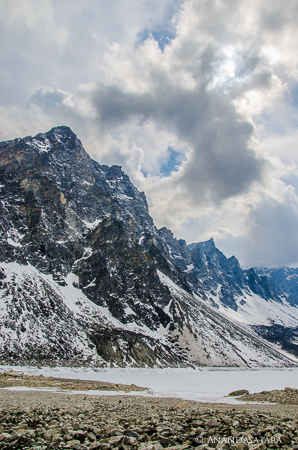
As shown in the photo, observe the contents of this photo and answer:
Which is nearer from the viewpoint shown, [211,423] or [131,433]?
[131,433]

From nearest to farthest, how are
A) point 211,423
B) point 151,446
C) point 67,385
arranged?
1. point 151,446
2. point 211,423
3. point 67,385

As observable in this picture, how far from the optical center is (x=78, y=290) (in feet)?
415

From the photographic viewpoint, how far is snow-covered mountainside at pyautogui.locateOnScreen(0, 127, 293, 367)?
288 feet

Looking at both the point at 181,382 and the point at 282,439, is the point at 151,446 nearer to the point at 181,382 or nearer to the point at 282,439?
the point at 282,439

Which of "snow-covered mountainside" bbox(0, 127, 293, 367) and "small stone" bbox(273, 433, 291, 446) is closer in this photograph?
"small stone" bbox(273, 433, 291, 446)

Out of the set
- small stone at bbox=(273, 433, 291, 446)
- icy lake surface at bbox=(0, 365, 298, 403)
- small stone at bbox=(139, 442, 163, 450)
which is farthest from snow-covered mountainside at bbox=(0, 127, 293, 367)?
small stone at bbox=(273, 433, 291, 446)

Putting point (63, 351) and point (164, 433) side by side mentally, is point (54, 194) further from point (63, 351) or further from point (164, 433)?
point (164, 433)

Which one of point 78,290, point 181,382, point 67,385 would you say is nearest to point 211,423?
point 67,385

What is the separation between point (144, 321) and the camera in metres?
135

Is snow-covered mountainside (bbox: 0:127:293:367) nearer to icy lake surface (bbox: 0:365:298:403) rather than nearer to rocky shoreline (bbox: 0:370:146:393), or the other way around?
icy lake surface (bbox: 0:365:298:403)

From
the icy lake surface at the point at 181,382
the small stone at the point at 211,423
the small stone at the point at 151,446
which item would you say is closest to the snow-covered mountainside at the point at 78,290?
the icy lake surface at the point at 181,382

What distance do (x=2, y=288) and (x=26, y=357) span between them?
2924 cm

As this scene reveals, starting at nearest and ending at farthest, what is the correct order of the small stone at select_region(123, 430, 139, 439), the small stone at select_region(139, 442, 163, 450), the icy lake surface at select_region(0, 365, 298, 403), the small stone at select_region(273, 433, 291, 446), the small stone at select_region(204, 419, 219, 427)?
the small stone at select_region(139, 442, 163, 450) < the small stone at select_region(273, 433, 291, 446) < the small stone at select_region(123, 430, 139, 439) < the small stone at select_region(204, 419, 219, 427) < the icy lake surface at select_region(0, 365, 298, 403)

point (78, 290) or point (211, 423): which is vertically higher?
point (78, 290)
